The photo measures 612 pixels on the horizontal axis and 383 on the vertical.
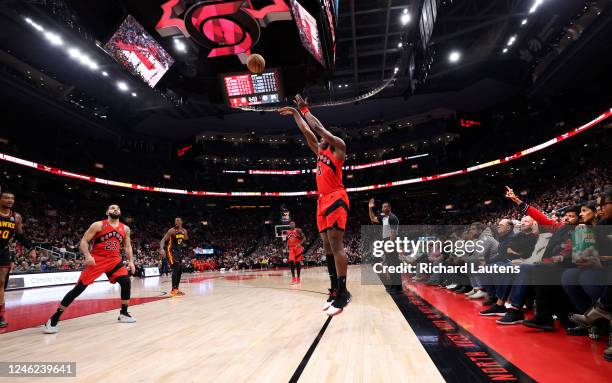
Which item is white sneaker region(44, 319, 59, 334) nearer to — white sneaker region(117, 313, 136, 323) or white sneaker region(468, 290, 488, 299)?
white sneaker region(117, 313, 136, 323)

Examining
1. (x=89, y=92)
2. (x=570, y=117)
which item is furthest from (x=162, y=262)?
(x=570, y=117)

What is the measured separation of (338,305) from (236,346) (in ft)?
3.98

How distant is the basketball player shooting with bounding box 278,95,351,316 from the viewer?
4293mm

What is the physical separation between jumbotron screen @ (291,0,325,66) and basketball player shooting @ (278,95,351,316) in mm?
6566

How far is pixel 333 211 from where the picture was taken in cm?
436

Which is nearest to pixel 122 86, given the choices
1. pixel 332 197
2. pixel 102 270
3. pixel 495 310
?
pixel 102 270

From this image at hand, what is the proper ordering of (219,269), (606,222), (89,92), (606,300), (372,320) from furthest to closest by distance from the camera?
(219,269), (89,92), (372,320), (606,222), (606,300)

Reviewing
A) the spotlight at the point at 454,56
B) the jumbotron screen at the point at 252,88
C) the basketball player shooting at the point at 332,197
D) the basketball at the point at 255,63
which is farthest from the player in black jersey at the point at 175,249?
the spotlight at the point at 454,56

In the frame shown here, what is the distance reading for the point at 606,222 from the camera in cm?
328

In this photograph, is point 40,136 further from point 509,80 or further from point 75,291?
point 509,80

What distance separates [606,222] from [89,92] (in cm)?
2573

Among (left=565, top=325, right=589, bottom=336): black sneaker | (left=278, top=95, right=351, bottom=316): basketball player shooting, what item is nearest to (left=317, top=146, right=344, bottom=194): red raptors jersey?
(left=278, top=95, right=351, bottom=316): basketball player shooting

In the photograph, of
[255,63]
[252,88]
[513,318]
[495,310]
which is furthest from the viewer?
[252,88]

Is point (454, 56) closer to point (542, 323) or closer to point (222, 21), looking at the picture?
point (222, 21)
